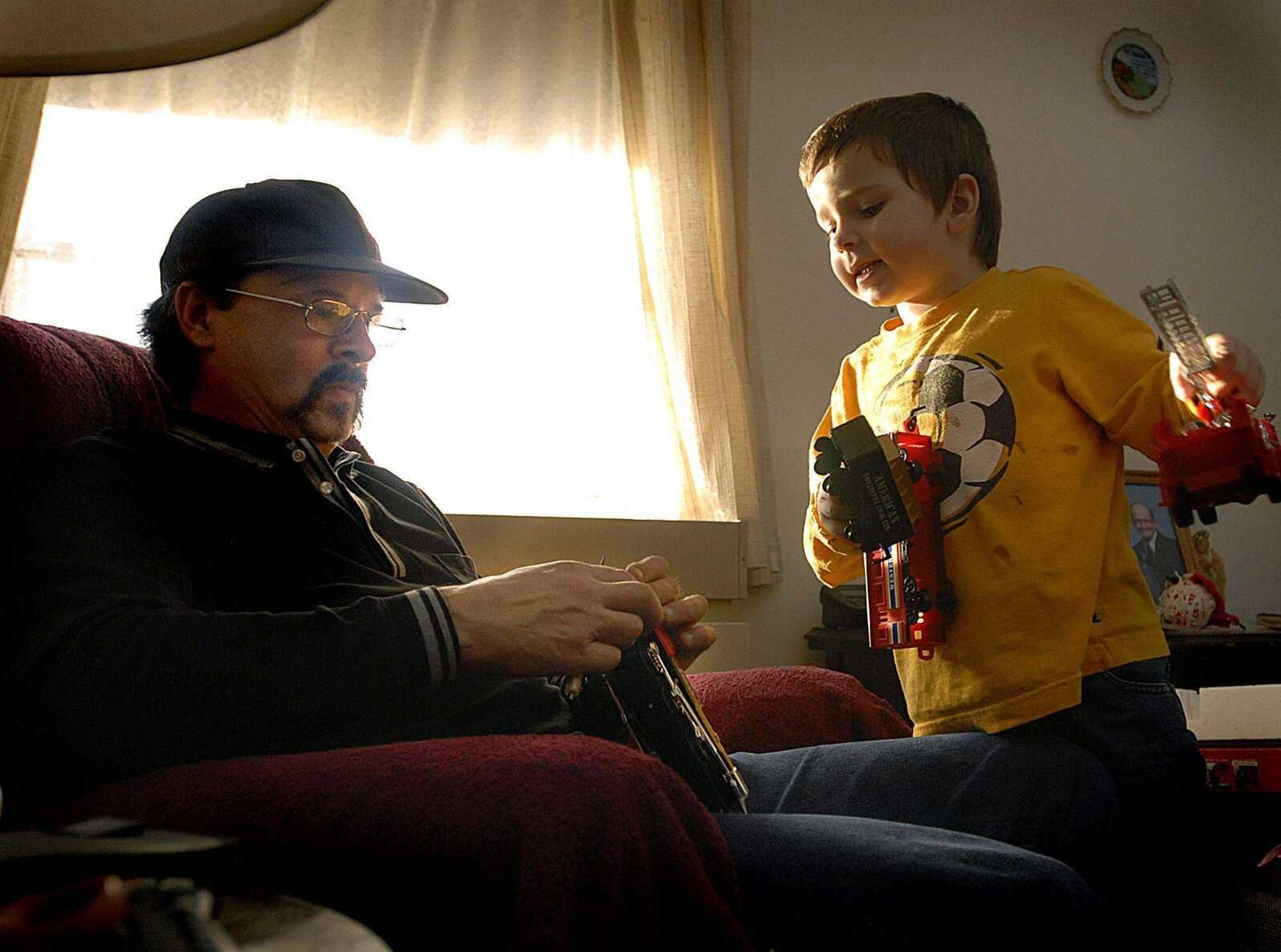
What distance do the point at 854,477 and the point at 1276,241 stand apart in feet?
10.4

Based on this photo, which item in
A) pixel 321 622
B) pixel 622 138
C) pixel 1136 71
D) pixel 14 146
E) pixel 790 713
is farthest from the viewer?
pixel 1136 71

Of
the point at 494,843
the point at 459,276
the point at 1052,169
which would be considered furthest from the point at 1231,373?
the point at 1052,169

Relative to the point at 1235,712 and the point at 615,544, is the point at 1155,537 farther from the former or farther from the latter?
the point at 615,544

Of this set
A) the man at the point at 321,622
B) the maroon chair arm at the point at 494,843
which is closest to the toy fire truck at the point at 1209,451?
the man at the point at 321,622

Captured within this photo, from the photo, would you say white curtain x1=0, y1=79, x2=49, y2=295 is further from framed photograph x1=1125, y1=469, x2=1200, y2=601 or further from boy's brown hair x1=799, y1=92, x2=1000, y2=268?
framed photograph x1=1125, y1=469, x2=1200, y2=601

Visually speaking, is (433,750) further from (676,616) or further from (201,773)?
(676,616)

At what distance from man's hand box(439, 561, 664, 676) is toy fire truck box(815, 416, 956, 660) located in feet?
1.11

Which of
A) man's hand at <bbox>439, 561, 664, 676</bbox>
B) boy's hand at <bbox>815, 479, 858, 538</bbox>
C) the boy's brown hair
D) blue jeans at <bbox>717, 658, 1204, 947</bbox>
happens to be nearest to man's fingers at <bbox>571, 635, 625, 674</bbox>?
man's hand at <bbox>439, 561, 664, 676</bbox>

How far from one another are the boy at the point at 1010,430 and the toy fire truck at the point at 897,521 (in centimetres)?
2

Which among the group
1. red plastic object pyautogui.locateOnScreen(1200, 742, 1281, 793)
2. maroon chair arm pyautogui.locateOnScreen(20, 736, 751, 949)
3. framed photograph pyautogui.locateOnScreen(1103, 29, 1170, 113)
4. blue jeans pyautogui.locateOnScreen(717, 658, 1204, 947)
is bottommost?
red plastic object pyautogui.locateOnScreen(1200, 742, 1281, 793)

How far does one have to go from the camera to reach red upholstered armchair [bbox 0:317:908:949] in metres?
0.58

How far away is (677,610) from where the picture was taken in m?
1.10

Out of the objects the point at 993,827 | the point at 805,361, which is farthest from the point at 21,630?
the point at 805,361

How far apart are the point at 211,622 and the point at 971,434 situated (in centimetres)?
82
